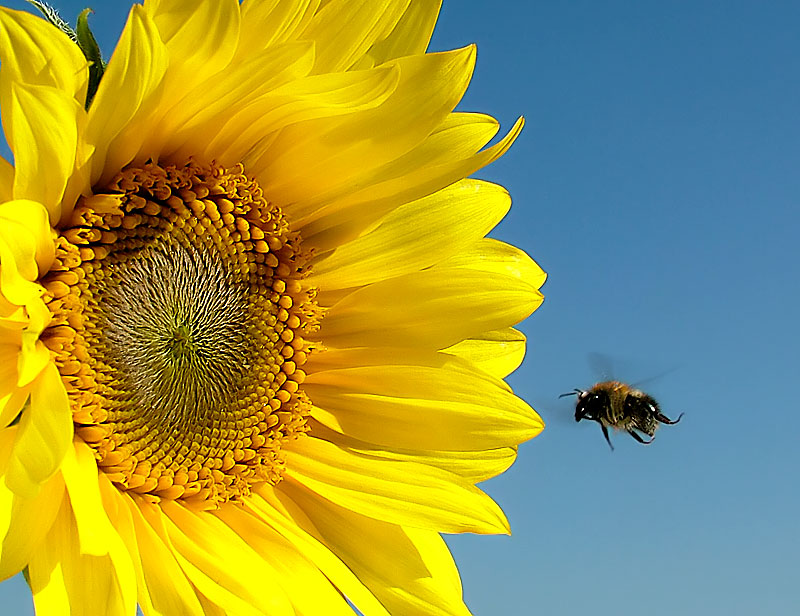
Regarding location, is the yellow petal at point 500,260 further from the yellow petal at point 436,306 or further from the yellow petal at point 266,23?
the yellow petal at point 266,23

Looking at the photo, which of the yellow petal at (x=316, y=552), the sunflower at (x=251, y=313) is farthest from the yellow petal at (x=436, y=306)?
the yellow petal at (x=316, y=552)

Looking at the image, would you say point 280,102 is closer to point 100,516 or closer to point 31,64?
point 31,64

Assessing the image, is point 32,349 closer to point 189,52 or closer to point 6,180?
point 6,180

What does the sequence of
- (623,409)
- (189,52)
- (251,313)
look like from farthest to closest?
(623,409) < (251,313) < (189,52)

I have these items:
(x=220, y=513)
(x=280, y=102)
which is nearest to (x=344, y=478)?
(x=220, y=513)

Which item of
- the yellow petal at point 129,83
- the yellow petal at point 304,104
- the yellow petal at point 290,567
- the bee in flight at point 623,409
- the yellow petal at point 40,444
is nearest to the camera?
the yellow petal at point 40,444

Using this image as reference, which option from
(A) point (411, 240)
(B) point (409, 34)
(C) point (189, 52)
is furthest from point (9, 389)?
(B) point (409, 34)
